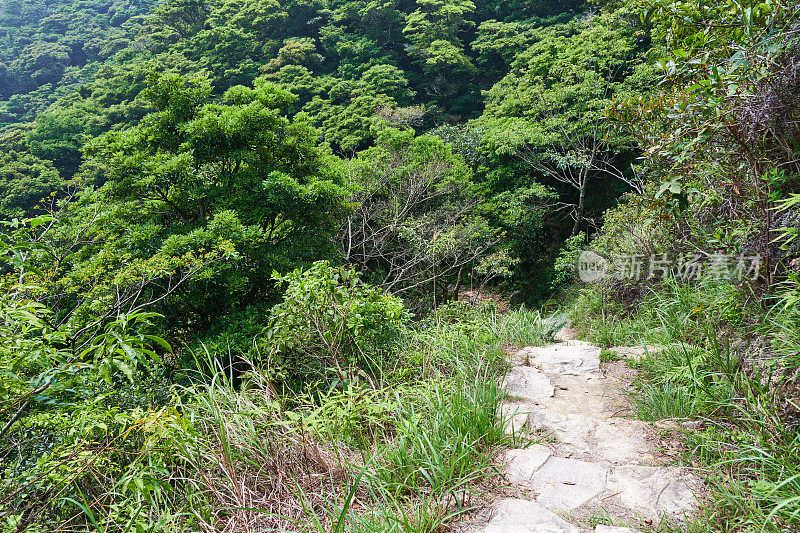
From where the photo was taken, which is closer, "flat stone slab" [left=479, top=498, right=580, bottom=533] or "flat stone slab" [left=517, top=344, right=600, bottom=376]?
"flat stone slab" [left=479, top=498, right=580, bottom=533]

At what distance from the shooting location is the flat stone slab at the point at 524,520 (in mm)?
1790

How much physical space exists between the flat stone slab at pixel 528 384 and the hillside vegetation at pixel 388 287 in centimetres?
21

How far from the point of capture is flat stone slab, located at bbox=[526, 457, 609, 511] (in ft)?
6.55

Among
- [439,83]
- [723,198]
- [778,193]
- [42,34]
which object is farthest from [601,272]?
[42,34]

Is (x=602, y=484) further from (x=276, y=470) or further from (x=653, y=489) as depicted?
(x=276, y=470)

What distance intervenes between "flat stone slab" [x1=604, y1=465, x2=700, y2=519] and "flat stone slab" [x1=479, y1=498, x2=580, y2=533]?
1.06 ft

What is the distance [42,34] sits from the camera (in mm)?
30281

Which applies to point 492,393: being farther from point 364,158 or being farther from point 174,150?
point 364,158

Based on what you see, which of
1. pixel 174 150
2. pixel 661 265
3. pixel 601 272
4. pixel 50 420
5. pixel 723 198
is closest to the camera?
pixel 50 420

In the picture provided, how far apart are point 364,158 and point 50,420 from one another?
9.36 meters

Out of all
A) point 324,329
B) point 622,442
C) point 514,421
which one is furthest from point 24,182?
point 622,442

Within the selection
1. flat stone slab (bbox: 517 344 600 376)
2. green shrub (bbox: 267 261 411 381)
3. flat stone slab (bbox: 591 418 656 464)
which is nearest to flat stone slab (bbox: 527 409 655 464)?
flat stone slab (bbox: 591 418 656 464)

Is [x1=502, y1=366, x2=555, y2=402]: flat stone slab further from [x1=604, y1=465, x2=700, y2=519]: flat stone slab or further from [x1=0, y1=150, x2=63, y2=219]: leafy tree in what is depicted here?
[x1=0, y1=150, x2=63, y2=219]: leafy tree

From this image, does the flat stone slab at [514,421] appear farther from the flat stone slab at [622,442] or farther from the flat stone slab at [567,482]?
the flat stone slab at [622,442]
